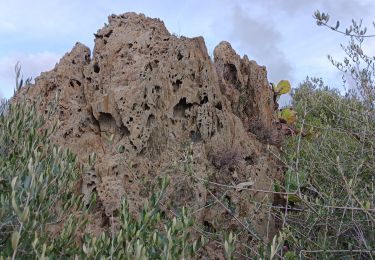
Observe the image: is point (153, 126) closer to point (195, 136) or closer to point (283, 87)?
point (195, 136)

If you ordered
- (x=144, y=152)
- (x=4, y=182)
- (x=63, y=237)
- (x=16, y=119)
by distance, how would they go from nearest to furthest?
(x=63, y=237)
(x=4, y=182)
(x=16, y=119)
(x=144, y=152)

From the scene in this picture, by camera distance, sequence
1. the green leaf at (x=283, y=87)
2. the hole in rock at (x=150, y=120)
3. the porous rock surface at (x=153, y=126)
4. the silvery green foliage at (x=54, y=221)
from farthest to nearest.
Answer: the green leaf at (x=283, y=87) < the hole in rock at (x=150, y=120) < the porous rock surface at (x=153, y=126) < the silvery green foliage at (x=54, y=221)

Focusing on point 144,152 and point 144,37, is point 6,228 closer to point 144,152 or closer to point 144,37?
point 144,152

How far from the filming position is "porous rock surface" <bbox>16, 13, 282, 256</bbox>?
6.12 m

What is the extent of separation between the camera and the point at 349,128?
26.0 feet

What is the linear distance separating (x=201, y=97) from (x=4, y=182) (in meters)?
3.12

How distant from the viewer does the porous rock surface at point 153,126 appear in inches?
241

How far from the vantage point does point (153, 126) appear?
6.44 meters

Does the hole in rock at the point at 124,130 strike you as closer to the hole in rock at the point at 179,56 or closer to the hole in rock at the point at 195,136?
the hole in rock at the point at 195,136

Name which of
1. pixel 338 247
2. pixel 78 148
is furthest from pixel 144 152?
pixel 338 247

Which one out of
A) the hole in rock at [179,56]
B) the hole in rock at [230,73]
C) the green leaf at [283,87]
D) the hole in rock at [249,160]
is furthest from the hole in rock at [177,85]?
the green leaf at [283,87]

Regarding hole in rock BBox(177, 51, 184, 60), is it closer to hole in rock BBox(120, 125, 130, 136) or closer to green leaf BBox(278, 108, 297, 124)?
hole in rock BBox(120, 125, 130, 136)

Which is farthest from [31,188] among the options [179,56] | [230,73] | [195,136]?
[230,73]

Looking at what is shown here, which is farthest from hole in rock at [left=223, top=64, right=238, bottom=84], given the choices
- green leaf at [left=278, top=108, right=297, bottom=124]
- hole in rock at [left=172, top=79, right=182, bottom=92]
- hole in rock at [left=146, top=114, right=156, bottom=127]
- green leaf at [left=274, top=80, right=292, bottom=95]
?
green leaf at [left=274, top=80, right=292, bottom=95]
